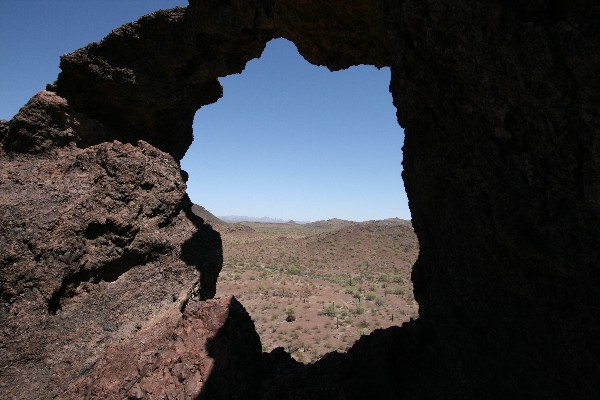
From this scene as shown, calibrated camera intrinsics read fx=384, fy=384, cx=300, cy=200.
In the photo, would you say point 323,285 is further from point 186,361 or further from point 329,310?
point 186,361

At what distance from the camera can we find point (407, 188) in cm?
832

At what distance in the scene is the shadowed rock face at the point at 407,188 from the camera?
3818 mm

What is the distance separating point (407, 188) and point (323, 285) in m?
22.3

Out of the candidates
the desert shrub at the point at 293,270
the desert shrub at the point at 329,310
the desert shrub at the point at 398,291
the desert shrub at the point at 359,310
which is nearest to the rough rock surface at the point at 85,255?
the desert shrub at the point at 329,310

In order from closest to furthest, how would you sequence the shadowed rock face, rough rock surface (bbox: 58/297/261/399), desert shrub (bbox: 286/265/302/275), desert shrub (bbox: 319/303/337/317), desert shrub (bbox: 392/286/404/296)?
the shadowed rock face → rough rock surface (bbox: 58/297/261/399) → desert shrub (bbox: 319/303/337/317) → desert shrub (bbox: 392/286/404/296) → desert shrub (bbox: 286/265/302/275)

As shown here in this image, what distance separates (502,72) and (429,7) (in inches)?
50.8

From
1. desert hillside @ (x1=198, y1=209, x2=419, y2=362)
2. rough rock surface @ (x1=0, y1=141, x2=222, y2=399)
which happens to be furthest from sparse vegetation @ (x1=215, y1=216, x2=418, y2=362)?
rough rock surface @ (x1=0, y1=141, x2=222, y2=399)

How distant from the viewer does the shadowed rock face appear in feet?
12.5

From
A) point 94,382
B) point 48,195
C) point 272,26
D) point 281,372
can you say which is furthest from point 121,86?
point 281,372

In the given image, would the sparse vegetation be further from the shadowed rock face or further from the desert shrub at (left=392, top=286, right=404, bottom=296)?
the shadowed rock face

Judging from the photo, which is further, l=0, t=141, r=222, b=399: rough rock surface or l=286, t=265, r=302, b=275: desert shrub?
l=286, t=265, r=302, b=275: desert shrub

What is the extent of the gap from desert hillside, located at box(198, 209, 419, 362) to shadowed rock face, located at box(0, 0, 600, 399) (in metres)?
8.36

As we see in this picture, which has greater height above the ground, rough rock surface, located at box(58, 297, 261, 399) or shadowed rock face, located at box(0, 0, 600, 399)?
shadowed rock face, located at box(0, 0, 600, 399)

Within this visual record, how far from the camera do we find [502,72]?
13.4 ft
